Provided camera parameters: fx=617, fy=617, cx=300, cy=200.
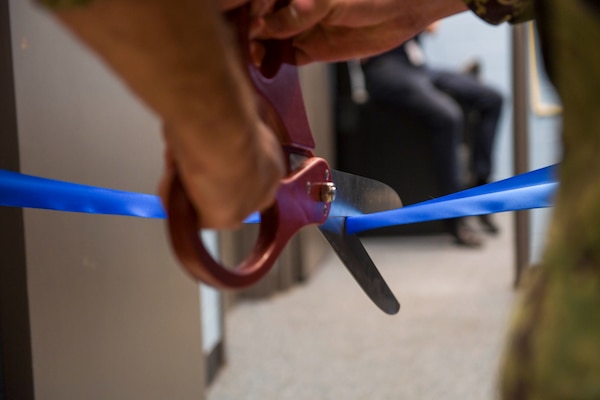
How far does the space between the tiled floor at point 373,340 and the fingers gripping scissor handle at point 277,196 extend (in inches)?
18.6

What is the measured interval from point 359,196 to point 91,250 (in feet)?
0.96

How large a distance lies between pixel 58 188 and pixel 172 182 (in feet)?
0.79

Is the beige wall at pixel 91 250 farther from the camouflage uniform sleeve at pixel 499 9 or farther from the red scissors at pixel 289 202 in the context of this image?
the camouflage uniform sleeve at pixel 499 9

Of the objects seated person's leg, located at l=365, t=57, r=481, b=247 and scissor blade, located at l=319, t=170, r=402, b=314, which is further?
seated person's leg, located at l=365, t=57, r=481, b=247

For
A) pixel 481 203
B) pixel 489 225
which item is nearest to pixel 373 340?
pixel 481 203

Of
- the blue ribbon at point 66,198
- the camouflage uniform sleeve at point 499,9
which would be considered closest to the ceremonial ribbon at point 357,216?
the blue ribbon at point 66,198

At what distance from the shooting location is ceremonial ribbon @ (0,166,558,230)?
0.48 meters

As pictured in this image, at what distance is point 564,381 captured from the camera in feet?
0.73

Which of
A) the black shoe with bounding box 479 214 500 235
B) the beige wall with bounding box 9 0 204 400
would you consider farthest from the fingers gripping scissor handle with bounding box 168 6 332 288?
the black shoe with bounding box 479 214 500 235

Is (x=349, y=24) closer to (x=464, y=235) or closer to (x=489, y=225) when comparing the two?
(x=464, y=235)

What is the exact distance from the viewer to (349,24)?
0.49 metres

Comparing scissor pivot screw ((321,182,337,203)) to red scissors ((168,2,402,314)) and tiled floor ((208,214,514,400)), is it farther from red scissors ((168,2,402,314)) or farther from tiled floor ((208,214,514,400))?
tiled floor ((208,214,514,400))

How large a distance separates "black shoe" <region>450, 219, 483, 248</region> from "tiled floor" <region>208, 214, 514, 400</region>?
34 cm

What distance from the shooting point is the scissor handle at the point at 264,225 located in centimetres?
30
